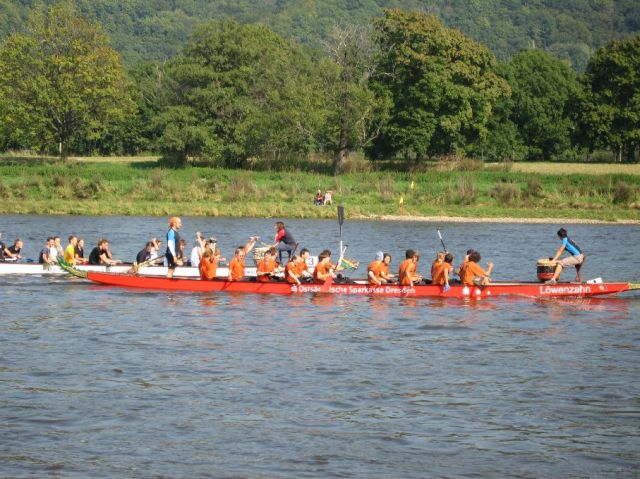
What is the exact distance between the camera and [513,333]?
27047mm

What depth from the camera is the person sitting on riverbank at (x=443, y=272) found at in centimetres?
2983

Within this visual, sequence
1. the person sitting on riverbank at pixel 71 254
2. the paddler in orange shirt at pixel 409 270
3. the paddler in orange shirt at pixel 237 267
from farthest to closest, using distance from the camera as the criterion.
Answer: the person sitting on riverbank at pixel 71 254
the paddler in orange shirt at pixel 237 267
the paddler in orange shirt at pixel 409 270

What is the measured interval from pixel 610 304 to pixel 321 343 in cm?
1010

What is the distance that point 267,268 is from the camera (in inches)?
1227

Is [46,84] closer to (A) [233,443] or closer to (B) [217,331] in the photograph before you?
(B) [217,331]

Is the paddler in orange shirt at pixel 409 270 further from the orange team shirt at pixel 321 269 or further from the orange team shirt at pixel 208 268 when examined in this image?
the orange team shirt at pixel 208 268

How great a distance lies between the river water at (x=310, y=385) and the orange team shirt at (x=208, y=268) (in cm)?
73

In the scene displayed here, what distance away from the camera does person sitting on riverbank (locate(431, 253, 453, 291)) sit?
29.8 meters

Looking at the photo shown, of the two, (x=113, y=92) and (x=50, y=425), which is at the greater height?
(x=113, y=92)

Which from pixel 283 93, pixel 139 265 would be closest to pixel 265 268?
pixel 139 265

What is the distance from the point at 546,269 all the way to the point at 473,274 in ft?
7.28

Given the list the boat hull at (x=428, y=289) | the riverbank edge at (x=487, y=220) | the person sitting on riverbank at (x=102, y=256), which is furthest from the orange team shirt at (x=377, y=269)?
the riverbank edge at (x=487, y=220)

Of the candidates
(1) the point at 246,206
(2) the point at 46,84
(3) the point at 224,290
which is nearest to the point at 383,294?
(3) the point at 224,290

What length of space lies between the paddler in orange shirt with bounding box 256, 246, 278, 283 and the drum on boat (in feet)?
23.8
